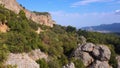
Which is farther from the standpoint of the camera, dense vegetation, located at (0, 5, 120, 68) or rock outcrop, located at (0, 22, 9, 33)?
rock outcrop, located at (0, 22, 9, 33)

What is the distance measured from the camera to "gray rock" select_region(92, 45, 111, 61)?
71.4 meters

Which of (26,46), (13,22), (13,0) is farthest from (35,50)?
(13,0)

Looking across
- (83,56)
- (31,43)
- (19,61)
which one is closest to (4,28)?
(31,43)

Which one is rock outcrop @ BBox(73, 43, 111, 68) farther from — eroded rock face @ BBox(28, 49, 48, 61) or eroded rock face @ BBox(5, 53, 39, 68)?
eroded rock face @ BBox(5, 53, 39, 68)

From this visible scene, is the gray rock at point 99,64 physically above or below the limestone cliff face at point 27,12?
below

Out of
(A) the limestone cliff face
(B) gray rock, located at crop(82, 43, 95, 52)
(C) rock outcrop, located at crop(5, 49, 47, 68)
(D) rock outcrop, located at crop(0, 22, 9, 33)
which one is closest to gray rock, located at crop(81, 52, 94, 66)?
(B) gray rock, located at crop(82, 43, 95, 52)

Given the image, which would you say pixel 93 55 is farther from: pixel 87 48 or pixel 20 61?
pixel 20 61

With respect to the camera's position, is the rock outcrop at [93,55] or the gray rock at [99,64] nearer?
the gray rock at [99,64]

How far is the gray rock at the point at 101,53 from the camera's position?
234 feet

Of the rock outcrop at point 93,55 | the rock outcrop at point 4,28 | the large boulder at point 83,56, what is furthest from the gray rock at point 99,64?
the rock outcrop at point 4,28

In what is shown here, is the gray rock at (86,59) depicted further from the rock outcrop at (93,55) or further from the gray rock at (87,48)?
the gray rock at (87,48)

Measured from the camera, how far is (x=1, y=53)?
45750mm

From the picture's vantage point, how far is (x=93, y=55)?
7219 centimetres

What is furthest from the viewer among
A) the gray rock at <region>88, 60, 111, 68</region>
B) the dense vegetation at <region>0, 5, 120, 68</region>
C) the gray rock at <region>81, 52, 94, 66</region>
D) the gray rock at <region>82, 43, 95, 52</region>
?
the gray rock at <region>82, 43, 95, 52</region>
